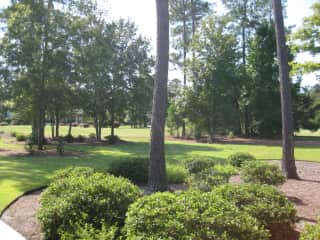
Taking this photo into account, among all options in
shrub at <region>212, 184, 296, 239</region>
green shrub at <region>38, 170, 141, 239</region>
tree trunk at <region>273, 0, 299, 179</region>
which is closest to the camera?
shrub at <region>212, 184, 296, 239</region>

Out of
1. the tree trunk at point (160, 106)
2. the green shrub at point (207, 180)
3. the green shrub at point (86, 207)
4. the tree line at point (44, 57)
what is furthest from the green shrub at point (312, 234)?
the tree line at point (44, 57)

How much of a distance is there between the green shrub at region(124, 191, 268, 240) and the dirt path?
1884 millimetres

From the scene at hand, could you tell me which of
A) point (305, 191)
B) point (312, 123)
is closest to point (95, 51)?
point (305, 191)

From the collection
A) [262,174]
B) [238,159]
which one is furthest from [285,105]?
[262,174]

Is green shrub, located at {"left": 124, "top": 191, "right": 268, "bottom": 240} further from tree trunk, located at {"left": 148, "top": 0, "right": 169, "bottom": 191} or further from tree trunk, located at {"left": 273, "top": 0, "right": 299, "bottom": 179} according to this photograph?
tree trunk, located at {"left": 273, "top": 0, "right": 299, "bottom": 179}

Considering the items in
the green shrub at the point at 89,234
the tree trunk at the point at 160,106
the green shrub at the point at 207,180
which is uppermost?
the tree trunk at the point at 160,106

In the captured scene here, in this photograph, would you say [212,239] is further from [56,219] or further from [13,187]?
[13,187]

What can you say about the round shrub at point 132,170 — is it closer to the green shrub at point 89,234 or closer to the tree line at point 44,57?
the green shrub at point 89,234

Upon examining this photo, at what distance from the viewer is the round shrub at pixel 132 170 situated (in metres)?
9.86

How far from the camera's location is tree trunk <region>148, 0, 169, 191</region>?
317 inches

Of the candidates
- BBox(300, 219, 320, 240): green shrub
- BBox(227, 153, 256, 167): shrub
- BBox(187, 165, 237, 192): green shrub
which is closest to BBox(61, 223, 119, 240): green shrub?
BBox(300, 219, 320, 240): green shrub

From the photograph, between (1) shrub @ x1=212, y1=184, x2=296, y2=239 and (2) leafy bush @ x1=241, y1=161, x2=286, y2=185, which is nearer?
(1) shrub @ x1=212, y1=184, x2=296, y2=239

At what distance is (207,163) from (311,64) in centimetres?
582

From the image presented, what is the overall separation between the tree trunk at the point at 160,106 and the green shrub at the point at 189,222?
12.3ft
